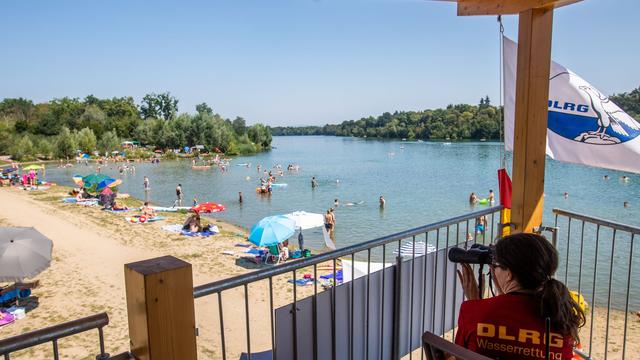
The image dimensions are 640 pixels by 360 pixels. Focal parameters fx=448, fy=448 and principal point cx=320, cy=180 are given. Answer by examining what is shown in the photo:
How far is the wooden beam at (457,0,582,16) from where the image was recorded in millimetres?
3686

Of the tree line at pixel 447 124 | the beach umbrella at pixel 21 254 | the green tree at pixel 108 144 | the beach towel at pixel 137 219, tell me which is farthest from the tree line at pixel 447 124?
the beach umbrella at pixel 21 254

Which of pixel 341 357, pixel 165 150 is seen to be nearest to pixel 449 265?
pixel 341 357

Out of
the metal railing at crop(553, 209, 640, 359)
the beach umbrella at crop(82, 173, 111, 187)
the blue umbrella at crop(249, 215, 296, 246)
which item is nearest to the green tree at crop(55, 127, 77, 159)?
the beach umbrella at crop(82, 173, 111, 187)

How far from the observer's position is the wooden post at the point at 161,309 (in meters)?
1.53

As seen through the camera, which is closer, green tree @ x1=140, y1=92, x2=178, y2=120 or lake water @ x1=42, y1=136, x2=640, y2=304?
lake water @ x1=42, y1=136, x2=640, y2=304

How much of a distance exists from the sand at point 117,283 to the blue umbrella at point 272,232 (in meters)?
Result: 1.26

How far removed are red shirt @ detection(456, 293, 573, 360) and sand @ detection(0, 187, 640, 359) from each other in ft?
26.6

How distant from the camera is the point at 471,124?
462 feet

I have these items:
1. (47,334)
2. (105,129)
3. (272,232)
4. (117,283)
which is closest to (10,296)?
(117,283)

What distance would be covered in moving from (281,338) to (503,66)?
11.3ft

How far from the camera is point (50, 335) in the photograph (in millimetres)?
1465

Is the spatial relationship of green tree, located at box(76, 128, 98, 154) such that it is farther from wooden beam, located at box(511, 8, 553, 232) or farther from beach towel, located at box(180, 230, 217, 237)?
Answer: wooden beam, located at box(511, 8, 553, 232)

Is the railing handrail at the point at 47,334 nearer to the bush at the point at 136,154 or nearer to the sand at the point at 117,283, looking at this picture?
the sand at the point at 117,283

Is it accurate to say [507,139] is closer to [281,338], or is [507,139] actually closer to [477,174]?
[281,338]
